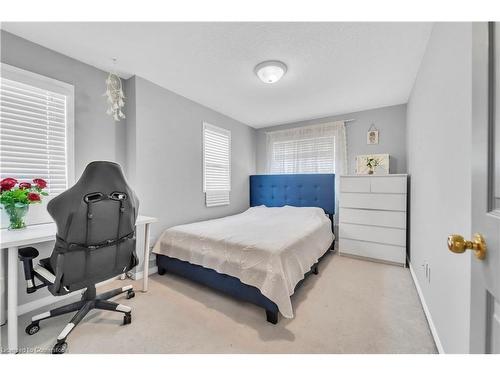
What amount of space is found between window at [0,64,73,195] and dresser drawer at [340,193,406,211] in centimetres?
335

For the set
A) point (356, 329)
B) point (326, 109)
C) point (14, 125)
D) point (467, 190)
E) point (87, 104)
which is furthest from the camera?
point (326, 109)

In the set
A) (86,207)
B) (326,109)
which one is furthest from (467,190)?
(326,109)

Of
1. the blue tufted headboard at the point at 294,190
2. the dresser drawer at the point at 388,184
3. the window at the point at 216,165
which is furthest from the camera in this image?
the blue tufted headboard at the point at 294,190

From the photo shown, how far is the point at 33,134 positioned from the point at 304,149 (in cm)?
356

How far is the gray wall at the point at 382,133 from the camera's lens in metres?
3.16

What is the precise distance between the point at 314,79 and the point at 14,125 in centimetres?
288

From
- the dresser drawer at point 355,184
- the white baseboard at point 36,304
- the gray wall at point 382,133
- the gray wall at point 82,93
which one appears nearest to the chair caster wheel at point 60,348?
the white baseboard at point 36,304

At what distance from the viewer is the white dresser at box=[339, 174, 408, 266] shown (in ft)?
8.90

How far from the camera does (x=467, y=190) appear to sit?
0.97 m

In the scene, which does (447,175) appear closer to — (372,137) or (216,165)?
(372,137)

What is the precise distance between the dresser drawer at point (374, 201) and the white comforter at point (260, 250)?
0.60m

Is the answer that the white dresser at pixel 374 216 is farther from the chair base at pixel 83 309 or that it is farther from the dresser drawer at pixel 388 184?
the chair base at pixel 83 309

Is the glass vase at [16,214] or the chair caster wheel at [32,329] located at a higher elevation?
the glass vase at [16,214]

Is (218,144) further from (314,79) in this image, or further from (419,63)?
(419,63)
